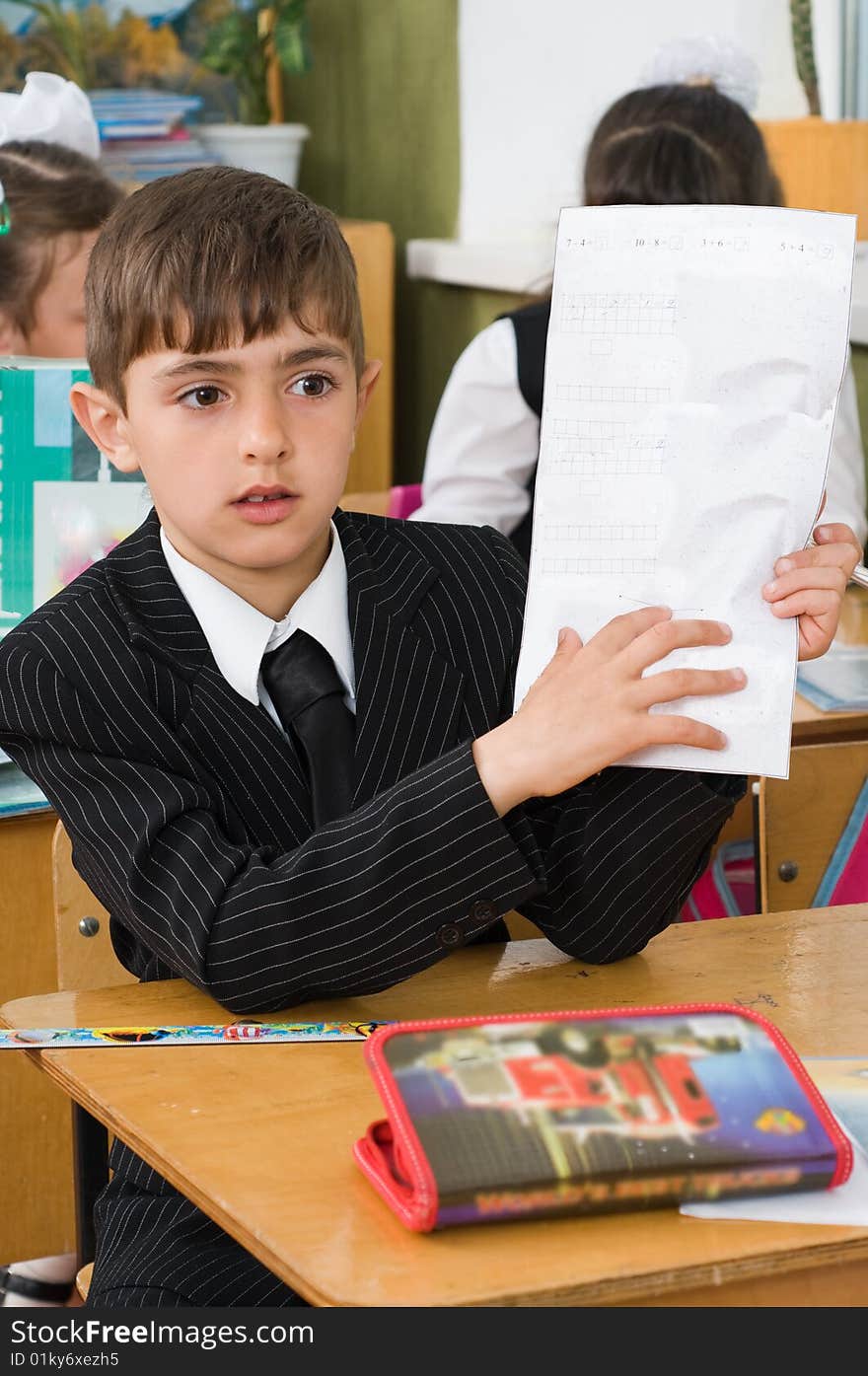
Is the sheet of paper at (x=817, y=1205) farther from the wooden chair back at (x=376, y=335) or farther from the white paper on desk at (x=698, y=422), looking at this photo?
the wooden chair back at (x=376, y=335)

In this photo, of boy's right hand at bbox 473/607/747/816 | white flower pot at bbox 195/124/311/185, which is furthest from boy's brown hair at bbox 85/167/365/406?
white flower pot at bbox 195/124/311/185

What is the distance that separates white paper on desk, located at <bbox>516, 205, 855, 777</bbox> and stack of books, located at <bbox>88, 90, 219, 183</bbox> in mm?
3031

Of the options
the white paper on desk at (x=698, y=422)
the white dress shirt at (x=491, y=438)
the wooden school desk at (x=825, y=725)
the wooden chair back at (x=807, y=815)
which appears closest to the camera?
the white paper on desk at (x=698, y=422)

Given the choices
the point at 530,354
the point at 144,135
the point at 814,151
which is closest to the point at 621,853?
the point at 530,354

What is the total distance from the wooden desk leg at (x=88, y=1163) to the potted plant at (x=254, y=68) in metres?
3.14

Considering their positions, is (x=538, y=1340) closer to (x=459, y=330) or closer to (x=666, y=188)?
(x=666, y=188)

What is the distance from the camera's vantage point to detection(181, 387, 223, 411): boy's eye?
1.25 metres

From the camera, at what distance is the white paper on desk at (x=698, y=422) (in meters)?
1.05

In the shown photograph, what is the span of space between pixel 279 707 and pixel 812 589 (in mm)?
429

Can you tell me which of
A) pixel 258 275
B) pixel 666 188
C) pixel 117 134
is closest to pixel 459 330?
pixel 117 134

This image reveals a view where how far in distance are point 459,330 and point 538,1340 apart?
3.48 m

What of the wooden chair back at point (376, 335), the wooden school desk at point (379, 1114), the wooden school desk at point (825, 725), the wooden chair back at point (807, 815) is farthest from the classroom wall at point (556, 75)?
the wooden school desk at point (379, 1114)

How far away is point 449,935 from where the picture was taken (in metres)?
1.15

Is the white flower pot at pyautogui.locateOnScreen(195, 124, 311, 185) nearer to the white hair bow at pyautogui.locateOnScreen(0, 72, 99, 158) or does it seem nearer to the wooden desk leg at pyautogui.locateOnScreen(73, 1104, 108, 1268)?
the white hair bow at pyautogui.locateOnScreen(0, 72, 99, 158)
